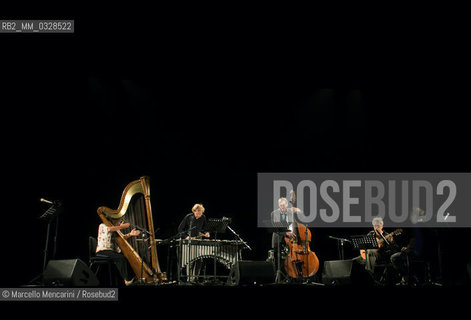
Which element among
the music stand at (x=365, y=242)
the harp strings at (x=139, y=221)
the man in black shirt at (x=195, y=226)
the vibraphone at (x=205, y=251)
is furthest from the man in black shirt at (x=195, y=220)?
the music stand at (x=365, y=242)

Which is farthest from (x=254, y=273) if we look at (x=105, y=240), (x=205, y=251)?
(x=105, y=240)

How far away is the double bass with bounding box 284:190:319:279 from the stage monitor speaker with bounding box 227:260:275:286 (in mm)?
1726

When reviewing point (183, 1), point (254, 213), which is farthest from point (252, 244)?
point (183, 1)

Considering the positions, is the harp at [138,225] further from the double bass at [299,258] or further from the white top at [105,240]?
the double bass at [299,258]

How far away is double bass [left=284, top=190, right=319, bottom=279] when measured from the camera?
8.27m

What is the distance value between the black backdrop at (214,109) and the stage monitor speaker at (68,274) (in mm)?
1682

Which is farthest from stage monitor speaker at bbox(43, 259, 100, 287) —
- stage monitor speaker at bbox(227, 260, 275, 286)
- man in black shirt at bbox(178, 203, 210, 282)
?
man in black shirt at bbox(178, 203, 210, 282)

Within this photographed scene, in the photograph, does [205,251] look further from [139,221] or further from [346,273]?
[346,273]

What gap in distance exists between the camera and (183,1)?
673cm

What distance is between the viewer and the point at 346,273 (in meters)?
7.88

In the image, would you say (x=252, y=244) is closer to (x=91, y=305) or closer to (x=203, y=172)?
(x=203, y=172)

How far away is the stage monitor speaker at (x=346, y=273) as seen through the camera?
7633 mm

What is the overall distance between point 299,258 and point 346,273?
0.85m

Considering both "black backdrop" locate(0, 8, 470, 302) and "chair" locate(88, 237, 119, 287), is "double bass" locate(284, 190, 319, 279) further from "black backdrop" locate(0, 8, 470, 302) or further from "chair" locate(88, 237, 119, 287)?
"chair" locate(88, 237, 119, 287)
